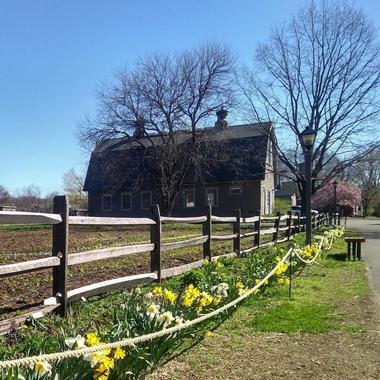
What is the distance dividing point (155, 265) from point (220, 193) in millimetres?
38128

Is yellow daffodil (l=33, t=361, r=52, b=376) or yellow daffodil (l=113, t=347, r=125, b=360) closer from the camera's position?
yellow daffodil (l=33, t=361, r=52, b=376)

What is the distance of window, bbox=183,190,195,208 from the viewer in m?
48.1

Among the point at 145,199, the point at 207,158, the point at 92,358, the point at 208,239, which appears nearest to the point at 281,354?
the point at 92,358

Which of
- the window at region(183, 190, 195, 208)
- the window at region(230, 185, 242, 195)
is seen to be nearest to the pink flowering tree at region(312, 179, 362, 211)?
the window at region(230, 185, 242, 195)

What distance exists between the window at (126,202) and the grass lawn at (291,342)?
41.8 meters

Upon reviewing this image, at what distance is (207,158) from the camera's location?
128 ft

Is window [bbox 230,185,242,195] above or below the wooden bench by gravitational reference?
above

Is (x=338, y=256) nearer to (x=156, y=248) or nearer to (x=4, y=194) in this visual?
(x=156, y=248)

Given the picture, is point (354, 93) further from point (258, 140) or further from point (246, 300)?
point (246, 300)

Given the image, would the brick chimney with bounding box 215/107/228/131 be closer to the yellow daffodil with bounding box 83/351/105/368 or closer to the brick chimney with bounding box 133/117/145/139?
the brick chimney with bounding box 133/117/145/139

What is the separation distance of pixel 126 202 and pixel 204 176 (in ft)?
29.8

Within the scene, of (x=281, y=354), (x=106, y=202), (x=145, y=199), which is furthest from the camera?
(x=106, y=202)

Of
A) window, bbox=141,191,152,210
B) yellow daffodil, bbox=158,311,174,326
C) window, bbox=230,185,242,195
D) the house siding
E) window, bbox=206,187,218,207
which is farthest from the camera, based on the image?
window, bbox=141,191,152,210

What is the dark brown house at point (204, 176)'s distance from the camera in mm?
40062
